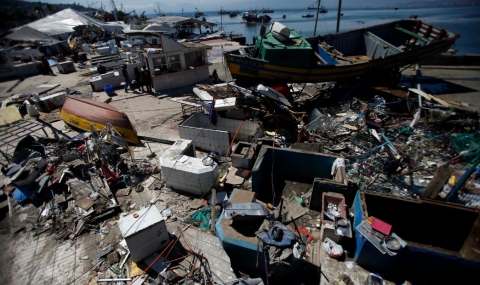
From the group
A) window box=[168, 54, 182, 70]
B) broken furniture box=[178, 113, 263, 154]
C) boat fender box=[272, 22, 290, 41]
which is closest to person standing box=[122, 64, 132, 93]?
window box=[168, 54, 182, 70]

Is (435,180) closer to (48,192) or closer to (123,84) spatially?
(48,192)

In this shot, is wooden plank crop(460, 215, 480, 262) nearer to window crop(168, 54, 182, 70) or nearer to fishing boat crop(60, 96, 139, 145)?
fishing boat crop(60, 96, 139, 145)

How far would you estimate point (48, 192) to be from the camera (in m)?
7.29

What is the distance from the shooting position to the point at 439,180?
5656 millimetres

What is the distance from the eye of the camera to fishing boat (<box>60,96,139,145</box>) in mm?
9562

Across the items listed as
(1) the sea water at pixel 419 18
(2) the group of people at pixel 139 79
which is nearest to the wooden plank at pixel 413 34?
(1) the sea water at pixel 419 18

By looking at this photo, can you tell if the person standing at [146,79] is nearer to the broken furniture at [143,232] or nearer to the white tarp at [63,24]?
the broken furniture at [143,232]

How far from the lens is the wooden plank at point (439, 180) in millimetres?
5521

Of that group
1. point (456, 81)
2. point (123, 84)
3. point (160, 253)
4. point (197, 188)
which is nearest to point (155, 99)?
point (123, 84)

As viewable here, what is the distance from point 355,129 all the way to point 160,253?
371 inches

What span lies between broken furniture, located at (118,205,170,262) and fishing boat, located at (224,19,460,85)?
928 cm

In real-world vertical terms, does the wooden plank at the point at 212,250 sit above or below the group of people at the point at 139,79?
below

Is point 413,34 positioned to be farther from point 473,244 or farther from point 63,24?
point 63,24

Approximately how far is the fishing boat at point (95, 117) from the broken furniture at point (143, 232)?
224 inches
